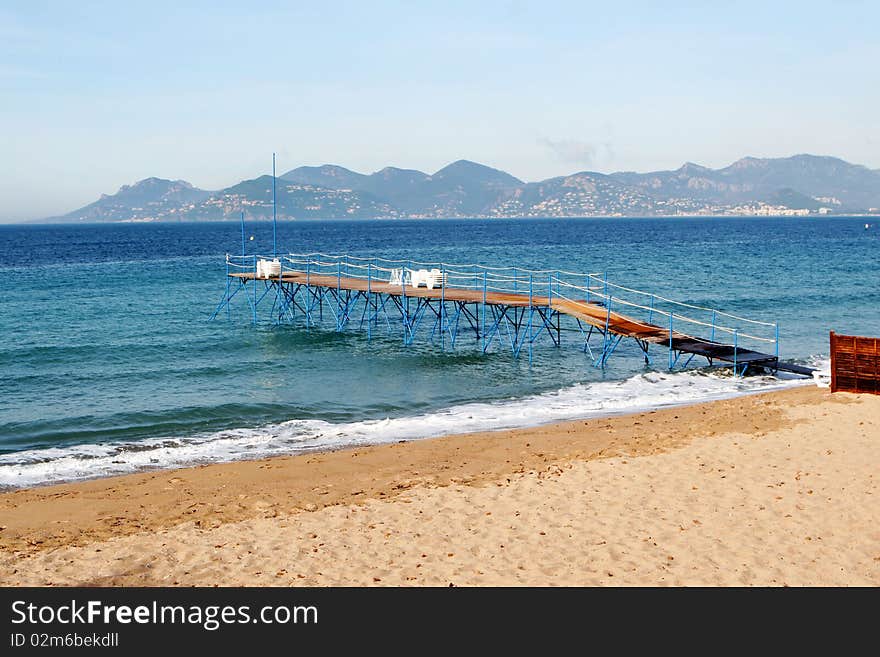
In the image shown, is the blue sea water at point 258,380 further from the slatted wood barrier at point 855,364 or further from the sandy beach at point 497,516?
the slatted wood barrier at point 855,364

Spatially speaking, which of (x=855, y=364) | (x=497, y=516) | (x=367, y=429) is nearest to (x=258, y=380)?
(x=367, y=429)

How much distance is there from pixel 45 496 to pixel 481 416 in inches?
365

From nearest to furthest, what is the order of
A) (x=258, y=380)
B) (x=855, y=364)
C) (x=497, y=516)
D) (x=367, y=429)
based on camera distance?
(x=497, y=516)
(x=855, y=364)
(x=367, y=429)
(x=258, y=380)

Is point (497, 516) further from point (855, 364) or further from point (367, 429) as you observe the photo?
point (855, 364)

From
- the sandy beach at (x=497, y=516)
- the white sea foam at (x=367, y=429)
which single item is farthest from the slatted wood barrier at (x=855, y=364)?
the white sea foam at (x=367, y=429)

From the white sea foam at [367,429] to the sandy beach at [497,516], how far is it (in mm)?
1235

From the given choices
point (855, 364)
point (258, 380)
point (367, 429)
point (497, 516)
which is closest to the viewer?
point (497, 516)

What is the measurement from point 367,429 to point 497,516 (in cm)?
771

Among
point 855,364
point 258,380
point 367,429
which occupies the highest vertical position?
point 855,364

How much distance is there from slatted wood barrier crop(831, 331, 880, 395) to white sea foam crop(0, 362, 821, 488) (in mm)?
3311

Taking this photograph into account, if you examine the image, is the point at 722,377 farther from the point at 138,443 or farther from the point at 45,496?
the point at 45,496

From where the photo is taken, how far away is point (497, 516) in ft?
35.0

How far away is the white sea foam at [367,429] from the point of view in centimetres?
1548

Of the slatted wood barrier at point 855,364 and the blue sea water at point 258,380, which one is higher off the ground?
the slatted wood barrier at point 855,364
